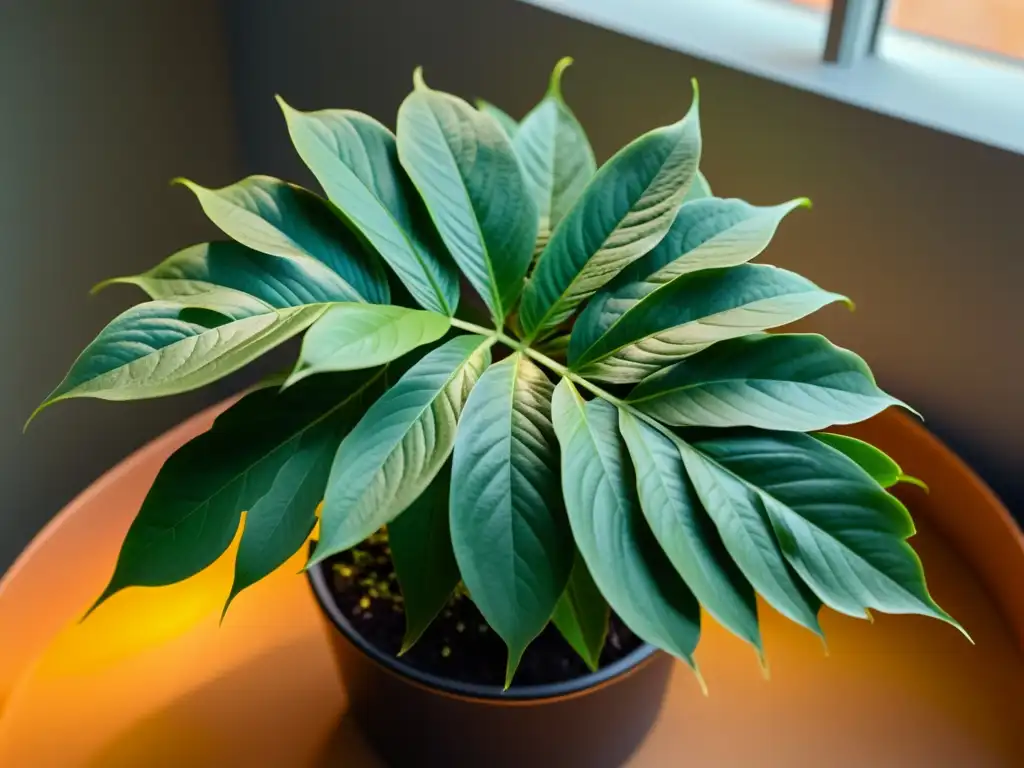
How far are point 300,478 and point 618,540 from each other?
0.18m

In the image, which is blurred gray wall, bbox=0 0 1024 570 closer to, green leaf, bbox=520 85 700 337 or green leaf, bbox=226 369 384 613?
green leaf, bbox=520 85 700 337

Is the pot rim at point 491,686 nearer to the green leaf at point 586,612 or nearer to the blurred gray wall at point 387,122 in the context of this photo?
the green leaf at point 586,612

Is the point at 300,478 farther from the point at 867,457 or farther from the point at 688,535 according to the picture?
the point at 867,457

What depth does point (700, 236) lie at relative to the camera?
1.96 ft

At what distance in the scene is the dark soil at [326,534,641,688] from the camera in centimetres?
63

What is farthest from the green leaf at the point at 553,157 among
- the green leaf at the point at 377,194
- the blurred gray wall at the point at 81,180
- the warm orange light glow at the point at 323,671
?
the blurred gray wall at the point at 81,180

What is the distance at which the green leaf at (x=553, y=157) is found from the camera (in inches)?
26.1

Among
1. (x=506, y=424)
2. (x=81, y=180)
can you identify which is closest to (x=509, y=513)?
(x=506, y=424)

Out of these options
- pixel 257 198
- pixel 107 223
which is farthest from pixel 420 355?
pixel 107 223

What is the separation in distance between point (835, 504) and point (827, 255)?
1.30 feet

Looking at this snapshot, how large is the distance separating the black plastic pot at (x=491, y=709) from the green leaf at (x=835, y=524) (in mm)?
156

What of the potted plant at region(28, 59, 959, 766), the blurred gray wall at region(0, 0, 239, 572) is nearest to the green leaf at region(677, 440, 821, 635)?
the potted plant at region(28, 59, 959, 766)

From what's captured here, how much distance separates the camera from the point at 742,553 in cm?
49

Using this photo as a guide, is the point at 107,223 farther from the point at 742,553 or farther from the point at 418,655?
the point at 742,553
